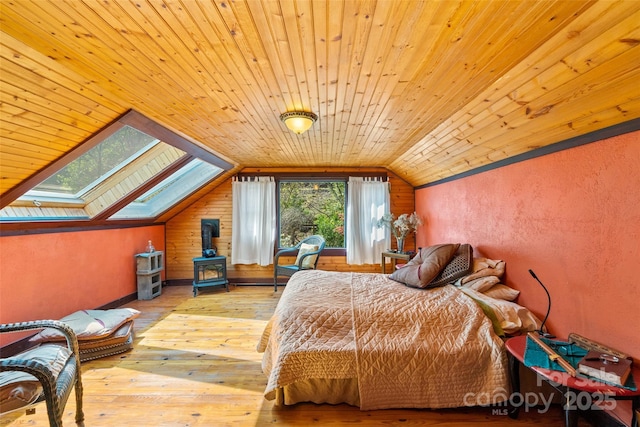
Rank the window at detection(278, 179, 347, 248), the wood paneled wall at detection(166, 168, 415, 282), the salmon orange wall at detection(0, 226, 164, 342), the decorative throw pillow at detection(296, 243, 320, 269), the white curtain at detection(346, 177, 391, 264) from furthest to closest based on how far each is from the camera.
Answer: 1. the window at detection(278, 179, 347, 248)
2. the wood paneled wall at detection(166, 168, 415, 282)
3. the white curtain at detection(346, 177, 391, 264)
4. the decorative throw pillow at detection(296, 243, 320, 269)
5. the salmon orange wall at detection(0, 226, 164, 342)

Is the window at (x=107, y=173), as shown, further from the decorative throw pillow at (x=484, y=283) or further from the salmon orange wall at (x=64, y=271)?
the decorative throw pillow at (x=484, y=283)

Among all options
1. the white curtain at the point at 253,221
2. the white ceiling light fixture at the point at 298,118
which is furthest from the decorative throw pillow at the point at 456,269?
the white curtain at the point at 253,221

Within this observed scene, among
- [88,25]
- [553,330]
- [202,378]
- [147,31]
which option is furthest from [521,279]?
[88,25]

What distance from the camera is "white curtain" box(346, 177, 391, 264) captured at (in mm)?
5477

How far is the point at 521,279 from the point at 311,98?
2.38 metres

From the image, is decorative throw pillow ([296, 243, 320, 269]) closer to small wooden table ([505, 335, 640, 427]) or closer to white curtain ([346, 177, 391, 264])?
white curtain ([346, 177, 391, 264])

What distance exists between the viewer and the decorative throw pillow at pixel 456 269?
9.63 feet

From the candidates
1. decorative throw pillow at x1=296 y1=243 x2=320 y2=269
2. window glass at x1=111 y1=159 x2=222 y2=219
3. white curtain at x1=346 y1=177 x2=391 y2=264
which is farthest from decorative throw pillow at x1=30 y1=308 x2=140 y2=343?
white curtain at x1=346 y1=177 x2=391 y2=264

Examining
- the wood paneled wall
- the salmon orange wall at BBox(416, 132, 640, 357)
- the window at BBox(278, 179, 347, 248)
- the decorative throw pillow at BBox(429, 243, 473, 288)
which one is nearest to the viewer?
the salmon orange wall at BBox(416, 132, 640, 357)

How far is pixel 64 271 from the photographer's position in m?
3.43

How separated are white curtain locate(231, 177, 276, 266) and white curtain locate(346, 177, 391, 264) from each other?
1.47m

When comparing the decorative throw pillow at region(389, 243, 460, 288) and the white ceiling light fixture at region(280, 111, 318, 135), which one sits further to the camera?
the decorative throw pillow at region(389, 243, 460, 288)

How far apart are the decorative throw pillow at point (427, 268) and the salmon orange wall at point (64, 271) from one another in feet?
12.5

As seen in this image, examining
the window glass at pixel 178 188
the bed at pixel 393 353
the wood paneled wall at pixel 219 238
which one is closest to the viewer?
the bed at pixel 393 353
